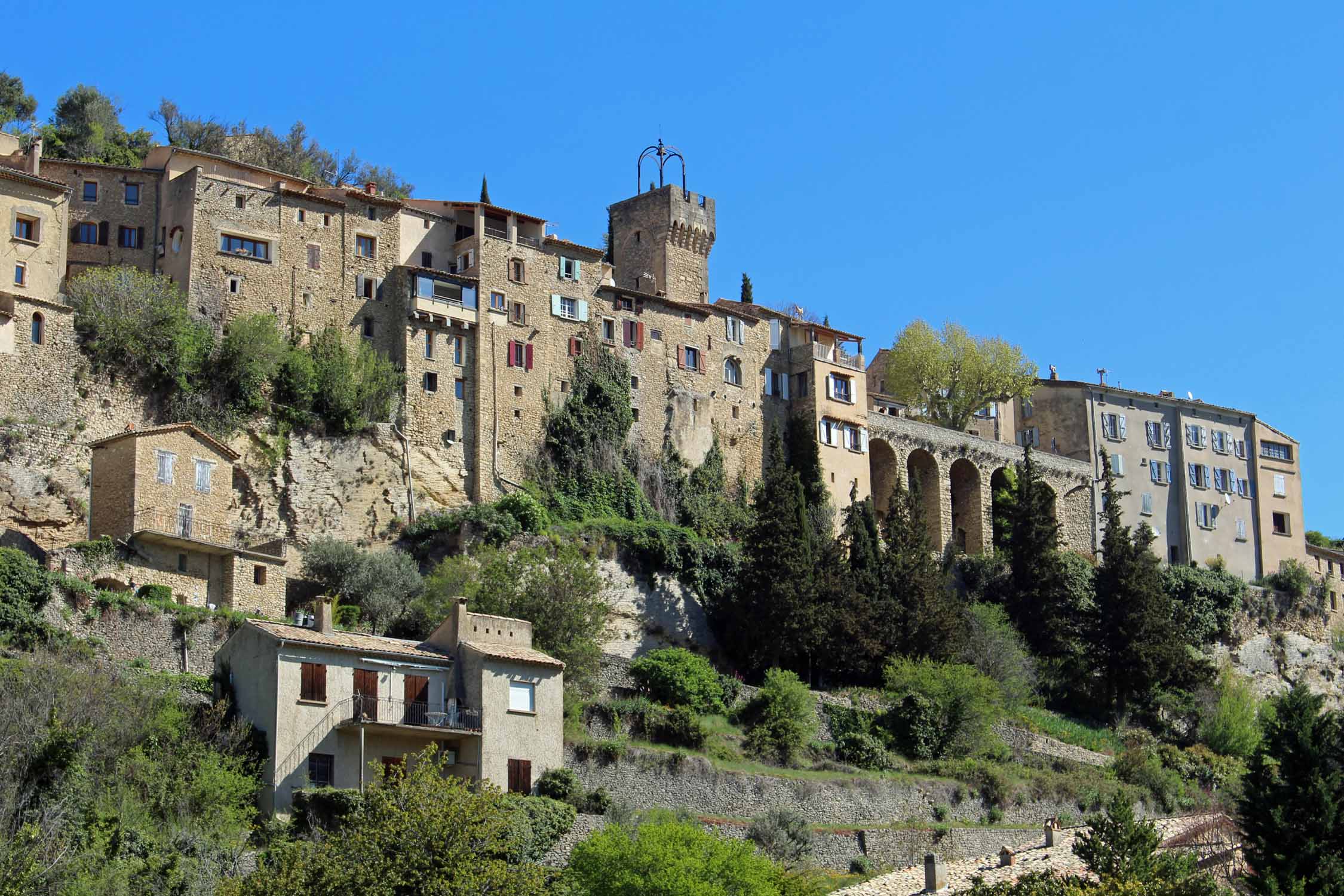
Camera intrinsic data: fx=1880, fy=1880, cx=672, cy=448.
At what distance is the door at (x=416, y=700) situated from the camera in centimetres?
4506

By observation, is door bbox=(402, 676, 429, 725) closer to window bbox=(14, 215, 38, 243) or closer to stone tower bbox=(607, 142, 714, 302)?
window bbox=(14, 215, 38, 243)

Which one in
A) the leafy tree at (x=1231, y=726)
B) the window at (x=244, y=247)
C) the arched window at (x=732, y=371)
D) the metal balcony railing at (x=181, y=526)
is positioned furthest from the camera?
the arched window at (x=732, y=371)

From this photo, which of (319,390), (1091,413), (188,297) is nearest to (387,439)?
(319,390)

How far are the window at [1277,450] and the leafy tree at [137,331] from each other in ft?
187

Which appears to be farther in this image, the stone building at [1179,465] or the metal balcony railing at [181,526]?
the stone building at [1179,465]

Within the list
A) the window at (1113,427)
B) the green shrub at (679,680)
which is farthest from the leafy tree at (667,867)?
the window at (1113,427)

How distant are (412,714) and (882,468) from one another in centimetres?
4034

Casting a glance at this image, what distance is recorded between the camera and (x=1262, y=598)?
86375 mm

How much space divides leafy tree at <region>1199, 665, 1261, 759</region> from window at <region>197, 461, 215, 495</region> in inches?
1503

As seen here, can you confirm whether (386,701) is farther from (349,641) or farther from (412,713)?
(349,641)

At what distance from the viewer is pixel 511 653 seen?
156ft

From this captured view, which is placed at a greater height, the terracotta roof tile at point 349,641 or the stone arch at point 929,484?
the stone arch at point 929,484

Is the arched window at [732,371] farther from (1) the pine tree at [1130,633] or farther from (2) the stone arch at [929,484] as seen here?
(1) the pine tree at [1130,633]

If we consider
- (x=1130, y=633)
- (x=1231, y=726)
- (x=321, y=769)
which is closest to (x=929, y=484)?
(x=1130, y=633)
